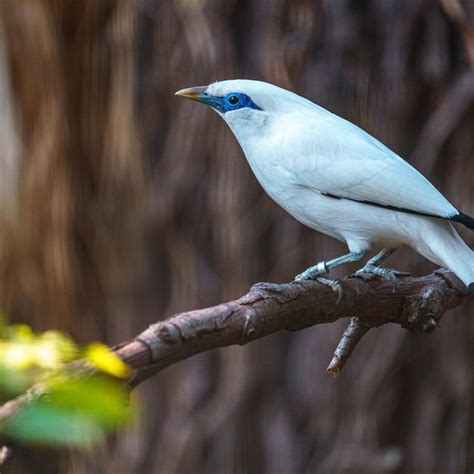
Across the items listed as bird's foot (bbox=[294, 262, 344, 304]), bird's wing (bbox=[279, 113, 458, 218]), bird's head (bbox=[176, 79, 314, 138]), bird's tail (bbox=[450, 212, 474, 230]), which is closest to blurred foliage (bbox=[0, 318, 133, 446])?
bird's foot (bbox=[294, 262, 344, 304])

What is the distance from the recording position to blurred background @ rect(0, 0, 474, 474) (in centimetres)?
411

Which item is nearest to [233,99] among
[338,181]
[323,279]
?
[338,181]

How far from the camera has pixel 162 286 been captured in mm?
4531

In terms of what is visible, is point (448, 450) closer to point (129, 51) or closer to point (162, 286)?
point (162, 286)

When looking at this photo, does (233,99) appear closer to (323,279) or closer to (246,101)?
(246,101)

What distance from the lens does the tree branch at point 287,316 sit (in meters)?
1.26

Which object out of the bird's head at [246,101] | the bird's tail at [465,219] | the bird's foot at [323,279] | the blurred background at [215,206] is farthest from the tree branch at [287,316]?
the blurred background at [215,206]

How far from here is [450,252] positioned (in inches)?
88.4

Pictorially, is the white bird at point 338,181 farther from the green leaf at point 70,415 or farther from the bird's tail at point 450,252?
the green leaf at point 70,415

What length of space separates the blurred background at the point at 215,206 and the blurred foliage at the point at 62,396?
10.4 ft

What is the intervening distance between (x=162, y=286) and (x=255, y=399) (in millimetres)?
765

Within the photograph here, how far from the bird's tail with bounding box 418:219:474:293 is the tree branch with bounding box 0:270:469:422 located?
0.06 meters

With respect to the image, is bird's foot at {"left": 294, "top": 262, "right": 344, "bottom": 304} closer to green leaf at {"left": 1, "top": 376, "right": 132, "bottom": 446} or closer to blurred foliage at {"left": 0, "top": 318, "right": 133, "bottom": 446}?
blurred foliage at {"left": 0, "top": 318, "right": 133, "bottom": 446}

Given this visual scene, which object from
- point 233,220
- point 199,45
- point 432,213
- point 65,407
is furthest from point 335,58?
point 65,407
